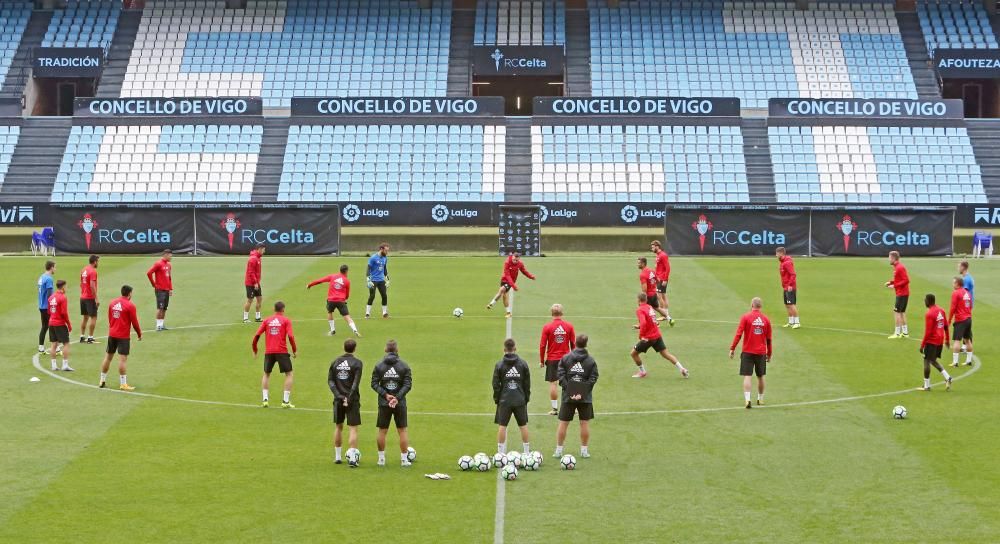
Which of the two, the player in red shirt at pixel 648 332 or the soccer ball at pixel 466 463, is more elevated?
the player in red shirt at pixel 648 332

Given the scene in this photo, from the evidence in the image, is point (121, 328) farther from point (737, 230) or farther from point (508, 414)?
point (737, 230)

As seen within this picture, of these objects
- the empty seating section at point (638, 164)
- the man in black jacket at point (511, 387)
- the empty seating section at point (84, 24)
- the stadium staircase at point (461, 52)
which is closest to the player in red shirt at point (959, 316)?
the man in black jacket at point (511, 387)

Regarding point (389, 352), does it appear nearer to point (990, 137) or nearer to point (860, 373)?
point (860, 373)

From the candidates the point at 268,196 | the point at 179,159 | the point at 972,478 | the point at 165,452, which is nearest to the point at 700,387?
the point at 972,478

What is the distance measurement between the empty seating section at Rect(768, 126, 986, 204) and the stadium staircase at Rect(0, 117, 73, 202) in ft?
108

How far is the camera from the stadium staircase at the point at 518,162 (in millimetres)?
56844

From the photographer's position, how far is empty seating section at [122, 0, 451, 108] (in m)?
64.5

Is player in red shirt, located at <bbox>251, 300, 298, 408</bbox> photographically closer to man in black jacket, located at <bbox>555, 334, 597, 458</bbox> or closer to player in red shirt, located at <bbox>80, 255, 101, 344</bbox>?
man in black jacket, located at <bbox>555, 334, 597, 458</bbox>

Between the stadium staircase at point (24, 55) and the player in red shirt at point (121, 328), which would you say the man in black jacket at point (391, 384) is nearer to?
the player in red shirt at point (121, 328)

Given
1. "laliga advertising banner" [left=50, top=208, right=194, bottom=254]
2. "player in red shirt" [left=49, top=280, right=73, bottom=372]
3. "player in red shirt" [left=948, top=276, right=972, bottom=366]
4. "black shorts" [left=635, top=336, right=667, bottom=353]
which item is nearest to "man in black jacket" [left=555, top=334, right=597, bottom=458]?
"black shorts" [left=635, top=336, right=667, bottom=353]

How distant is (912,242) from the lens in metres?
50.4

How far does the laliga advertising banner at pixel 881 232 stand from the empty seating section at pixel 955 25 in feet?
59.5

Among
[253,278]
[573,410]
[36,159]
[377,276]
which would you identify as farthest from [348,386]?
[36,159]

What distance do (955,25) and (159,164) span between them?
41176 millimetres
